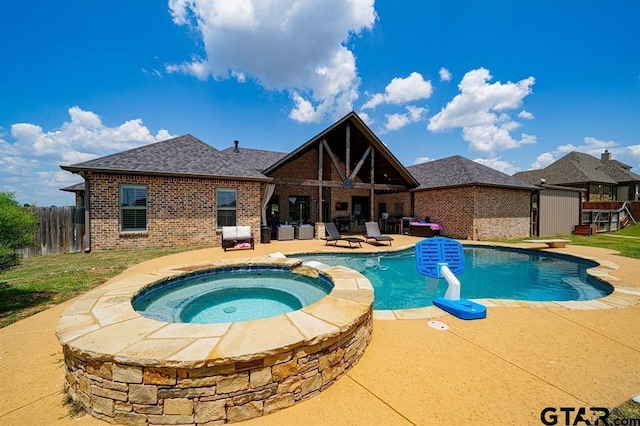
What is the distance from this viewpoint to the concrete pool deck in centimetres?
198

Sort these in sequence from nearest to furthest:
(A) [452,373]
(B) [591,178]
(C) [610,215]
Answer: (A) [452,373] → (C) [610,215] → (B) [591,178]

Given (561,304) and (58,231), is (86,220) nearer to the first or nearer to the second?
(58,231)

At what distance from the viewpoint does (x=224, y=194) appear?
10781mm

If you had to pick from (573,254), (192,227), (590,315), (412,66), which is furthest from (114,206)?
(573,254)

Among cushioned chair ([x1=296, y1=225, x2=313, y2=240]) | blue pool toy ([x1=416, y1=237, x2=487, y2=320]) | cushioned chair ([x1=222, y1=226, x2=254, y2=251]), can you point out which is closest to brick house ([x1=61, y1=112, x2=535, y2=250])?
cushioned chair ([x1=296, y1=225, x2=313, y2=240])

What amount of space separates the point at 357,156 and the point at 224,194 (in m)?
9.40

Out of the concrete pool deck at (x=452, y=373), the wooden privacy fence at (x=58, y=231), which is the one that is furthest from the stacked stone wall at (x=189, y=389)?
the wooden privacy fence at (x=58, y=231)

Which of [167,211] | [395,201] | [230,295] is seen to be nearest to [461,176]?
[395,201]

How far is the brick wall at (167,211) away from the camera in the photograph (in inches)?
356

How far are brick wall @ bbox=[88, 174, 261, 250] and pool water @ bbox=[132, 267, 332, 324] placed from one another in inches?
224

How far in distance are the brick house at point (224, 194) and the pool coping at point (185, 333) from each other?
7.25 meters

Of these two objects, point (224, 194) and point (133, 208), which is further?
point (224, 194)


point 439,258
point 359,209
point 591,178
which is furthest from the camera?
point 591,178

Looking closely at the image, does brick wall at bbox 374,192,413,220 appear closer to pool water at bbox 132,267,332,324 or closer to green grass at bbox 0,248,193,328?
pool water at bbox 132,267,332,324
